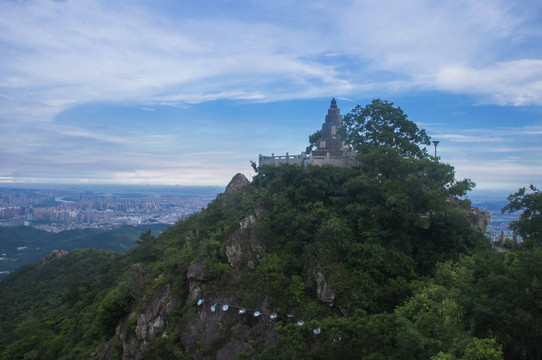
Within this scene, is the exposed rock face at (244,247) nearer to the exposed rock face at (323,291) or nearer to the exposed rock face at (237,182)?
the exposed rock face at (323,291)

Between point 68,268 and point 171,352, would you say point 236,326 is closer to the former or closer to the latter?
point 171,352

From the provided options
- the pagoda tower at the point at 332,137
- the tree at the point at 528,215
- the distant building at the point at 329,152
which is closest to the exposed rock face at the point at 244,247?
the distant building at the point at 329,152

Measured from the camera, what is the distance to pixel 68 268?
52875 mm

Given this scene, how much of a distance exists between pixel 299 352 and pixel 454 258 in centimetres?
1135

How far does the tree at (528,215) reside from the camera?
15.7 meters

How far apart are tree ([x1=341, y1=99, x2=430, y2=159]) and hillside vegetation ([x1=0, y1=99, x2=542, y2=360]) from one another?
2.05ft

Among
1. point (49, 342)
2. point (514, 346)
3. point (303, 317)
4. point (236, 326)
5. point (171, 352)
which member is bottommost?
point (49, 342)

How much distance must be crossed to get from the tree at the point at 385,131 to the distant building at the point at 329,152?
1.41 metres

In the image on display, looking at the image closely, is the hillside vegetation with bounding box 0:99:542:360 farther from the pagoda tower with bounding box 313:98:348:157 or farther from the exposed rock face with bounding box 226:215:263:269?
the pagoda tower with bounding box 313:98:348:157

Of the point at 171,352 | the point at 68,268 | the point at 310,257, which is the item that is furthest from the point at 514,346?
the point at 68,268

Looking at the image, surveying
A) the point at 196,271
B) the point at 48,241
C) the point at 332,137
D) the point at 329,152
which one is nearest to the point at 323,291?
the point at 196,271

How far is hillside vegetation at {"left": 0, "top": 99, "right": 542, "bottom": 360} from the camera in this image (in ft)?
36.2

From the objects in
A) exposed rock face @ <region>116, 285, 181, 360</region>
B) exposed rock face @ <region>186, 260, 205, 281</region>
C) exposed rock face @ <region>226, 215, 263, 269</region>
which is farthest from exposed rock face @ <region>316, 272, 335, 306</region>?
exposed rock face @ <region>116, 285, 181, 360</region>

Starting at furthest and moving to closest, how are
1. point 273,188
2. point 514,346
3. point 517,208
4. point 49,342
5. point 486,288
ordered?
point 49,342 → point 273,188 → point 517,208 → point 486,288 → point 514,346
